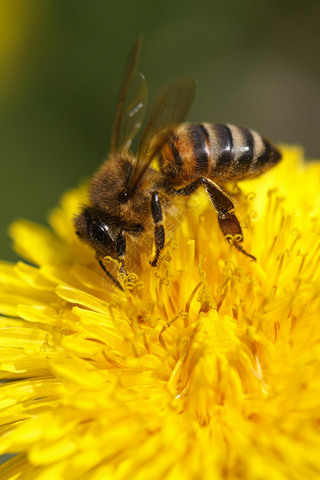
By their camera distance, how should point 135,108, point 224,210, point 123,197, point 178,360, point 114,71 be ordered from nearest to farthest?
point 178,360 < point 123,197 < point 224,210 < point 135,108 < point 114,71

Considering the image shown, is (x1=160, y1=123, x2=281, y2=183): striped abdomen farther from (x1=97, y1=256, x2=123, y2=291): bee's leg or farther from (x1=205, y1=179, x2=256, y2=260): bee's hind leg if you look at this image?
(x1=97, y1=256, x2=123, y2=291): bee's leg

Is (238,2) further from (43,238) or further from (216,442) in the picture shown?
(216,442)

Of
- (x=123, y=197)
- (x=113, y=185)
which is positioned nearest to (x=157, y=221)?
(x=123, y=197)

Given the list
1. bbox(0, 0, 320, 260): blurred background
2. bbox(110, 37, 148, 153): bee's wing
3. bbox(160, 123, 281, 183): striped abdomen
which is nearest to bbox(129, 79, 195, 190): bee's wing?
bbox(160, 123, 281, 183): striped abdomen

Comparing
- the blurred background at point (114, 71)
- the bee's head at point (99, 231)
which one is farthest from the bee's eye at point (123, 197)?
the blurred background at point (114, 71)

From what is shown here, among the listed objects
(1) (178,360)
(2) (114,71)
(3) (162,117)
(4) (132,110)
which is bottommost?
(1) (178,360)

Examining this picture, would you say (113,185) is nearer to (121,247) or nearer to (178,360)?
(121,247)
